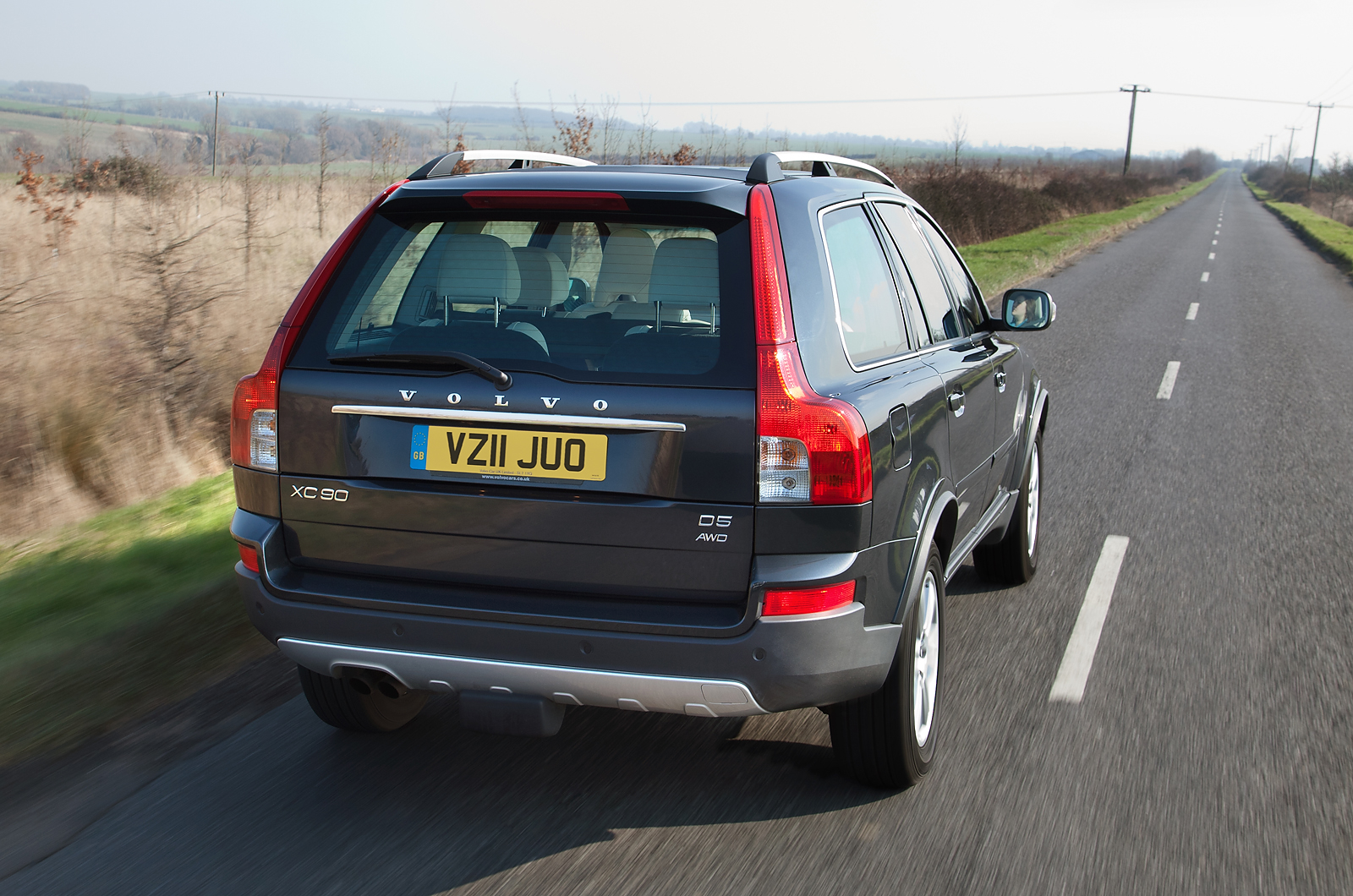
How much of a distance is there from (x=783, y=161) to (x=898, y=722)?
172 cm

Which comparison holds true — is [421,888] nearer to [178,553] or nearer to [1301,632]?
[178,553]

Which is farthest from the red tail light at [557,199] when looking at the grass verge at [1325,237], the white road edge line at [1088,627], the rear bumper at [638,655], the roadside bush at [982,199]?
the grass verge at [1325,237]

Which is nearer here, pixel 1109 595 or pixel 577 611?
pixel 577 611

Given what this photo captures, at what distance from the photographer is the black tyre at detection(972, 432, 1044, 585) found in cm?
515

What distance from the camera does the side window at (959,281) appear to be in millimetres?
4512

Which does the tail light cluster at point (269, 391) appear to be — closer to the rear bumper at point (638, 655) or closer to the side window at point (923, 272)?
the rear bumper at point (638, 655)

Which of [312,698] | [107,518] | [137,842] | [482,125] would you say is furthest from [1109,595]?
[482,125]

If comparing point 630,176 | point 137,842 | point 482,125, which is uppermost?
point 482,125

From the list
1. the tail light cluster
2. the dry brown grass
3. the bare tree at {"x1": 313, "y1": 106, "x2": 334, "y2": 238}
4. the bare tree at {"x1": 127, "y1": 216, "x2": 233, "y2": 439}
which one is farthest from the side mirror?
the bare tree at {"x1": 313, "y1": 106, "x2": 334, "y2": 238}

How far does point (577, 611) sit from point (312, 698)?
52.3 inches

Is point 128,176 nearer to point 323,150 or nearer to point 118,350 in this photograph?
point 323,150

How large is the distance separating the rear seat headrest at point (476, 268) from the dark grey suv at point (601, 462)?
1cm

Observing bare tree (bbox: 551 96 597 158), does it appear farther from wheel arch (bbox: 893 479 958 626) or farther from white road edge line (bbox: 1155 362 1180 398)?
wheel arch (bbox: 893 479 958 626)

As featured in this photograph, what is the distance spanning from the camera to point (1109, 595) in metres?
5.15
